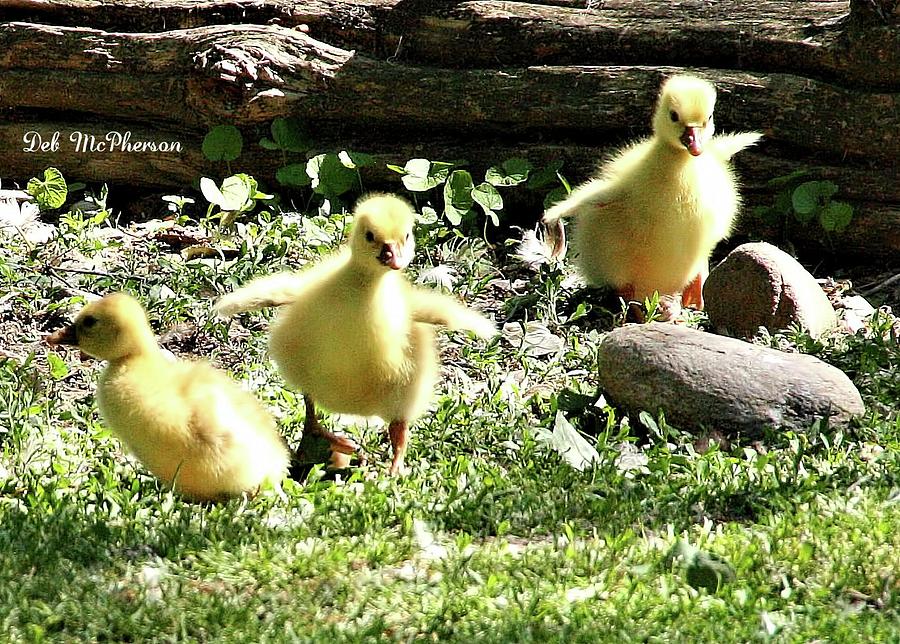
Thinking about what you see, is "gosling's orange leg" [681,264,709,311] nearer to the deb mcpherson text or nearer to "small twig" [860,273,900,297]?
"small twig" [860,273,900,297]

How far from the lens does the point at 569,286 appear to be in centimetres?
696

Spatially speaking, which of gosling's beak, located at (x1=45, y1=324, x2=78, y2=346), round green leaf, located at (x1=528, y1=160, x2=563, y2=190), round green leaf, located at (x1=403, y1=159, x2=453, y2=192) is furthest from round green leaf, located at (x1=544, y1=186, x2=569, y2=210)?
gosling's beak, located at (x1=45, y1=324, x2=78, y2=346)

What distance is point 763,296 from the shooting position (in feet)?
20.2

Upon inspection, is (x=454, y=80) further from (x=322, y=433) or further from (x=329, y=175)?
(x=322, y=433)

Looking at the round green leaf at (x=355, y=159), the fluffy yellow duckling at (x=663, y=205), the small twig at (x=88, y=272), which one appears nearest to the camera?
the fluffy yellow duckling at (x=663, y=205)

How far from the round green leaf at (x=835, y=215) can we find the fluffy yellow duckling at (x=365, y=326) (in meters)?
3.00

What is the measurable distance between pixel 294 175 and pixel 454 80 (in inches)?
44.3

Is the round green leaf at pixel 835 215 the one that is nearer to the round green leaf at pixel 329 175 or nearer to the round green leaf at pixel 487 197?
the round green leaf at pixel 487 197

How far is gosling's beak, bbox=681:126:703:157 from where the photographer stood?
5.98 m

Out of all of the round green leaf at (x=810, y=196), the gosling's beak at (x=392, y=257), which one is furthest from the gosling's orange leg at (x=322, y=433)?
the round green leaf at (x=810, y=196)

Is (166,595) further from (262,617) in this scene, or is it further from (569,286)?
(569,286)

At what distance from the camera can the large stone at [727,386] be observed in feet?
16.7

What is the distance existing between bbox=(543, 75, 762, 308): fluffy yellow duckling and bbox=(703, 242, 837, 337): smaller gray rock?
0.72ft

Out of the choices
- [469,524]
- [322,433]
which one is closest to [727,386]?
[469,524]
